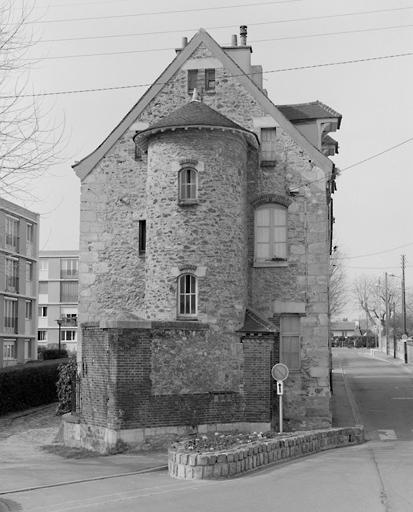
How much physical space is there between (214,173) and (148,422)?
7.49 metres

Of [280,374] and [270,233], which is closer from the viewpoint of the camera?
[280,374]

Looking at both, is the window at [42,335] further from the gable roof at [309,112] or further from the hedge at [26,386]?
the gable roof at [309,112]

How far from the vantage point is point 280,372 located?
70.5 feet

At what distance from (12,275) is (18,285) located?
1.11m

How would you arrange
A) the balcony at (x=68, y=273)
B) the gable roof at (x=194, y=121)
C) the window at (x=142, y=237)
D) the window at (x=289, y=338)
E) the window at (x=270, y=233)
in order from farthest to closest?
the balcony at (x=68, y=273)
the window at (x=142, y=237)
the window at (x=270, y=233)
the window at (x=289, y=338)
the gable roof at (x=194, y=121)

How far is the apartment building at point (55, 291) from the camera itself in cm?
8719

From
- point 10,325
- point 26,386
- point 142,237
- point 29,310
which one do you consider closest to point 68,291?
point 29,310

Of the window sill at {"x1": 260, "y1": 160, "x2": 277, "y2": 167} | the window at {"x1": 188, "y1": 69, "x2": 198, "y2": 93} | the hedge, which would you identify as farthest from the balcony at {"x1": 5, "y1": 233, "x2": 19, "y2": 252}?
the window sill at {"x1": 260, "y1": 160, "x2": 277, "y2": 167}

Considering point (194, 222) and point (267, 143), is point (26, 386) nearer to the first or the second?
point (194, 222)

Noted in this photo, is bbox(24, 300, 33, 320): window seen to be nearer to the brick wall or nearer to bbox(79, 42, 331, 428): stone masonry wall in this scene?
bbox(79, 42, 331, 428): stone masonry wall

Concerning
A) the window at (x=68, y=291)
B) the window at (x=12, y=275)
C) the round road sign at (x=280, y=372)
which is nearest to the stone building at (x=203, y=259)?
the round road sign at (x=280, y=372)

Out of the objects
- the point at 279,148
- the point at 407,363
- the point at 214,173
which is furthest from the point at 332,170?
the point at 407,363

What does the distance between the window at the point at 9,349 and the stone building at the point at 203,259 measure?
32242mm

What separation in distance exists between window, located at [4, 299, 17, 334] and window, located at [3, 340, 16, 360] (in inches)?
35.0
